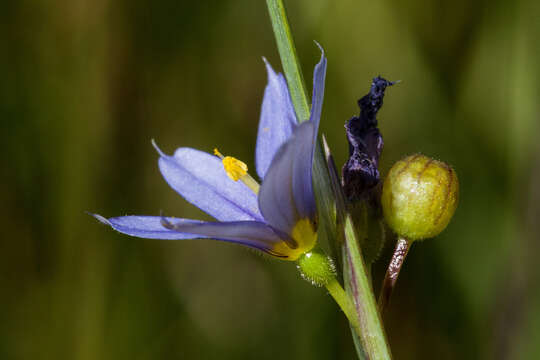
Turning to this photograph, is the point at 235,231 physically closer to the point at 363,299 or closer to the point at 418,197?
the point at 363,299

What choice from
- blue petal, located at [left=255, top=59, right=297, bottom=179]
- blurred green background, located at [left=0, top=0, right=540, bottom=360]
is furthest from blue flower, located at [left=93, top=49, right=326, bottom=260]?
blurred green background, located at [left=0, top=0, right=540, bottom=360]

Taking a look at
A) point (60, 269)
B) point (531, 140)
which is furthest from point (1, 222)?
point (531, 140)

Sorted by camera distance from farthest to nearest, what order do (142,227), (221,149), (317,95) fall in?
(221,149)
(142,227)
(317,95)

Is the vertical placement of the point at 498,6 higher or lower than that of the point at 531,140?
higher

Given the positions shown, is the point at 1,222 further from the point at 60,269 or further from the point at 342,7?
the point at 342,7

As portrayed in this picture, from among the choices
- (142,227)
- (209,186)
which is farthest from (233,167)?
(142,227)
